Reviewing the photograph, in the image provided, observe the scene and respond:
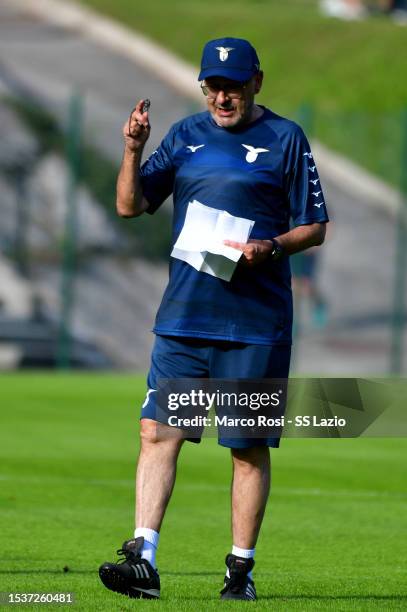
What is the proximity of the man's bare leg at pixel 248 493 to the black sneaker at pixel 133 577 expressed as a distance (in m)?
0.42

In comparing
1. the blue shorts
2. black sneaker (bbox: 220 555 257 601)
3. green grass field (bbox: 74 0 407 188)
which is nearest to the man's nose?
the blue shorts

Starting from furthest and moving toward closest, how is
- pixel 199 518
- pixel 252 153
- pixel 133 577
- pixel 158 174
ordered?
pixel 199 518 < pixel 158 174 < pixel 252 153 < pixel 133 577

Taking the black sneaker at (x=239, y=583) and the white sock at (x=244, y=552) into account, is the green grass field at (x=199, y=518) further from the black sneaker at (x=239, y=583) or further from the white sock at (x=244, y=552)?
the white sock at (x=244, y=552)

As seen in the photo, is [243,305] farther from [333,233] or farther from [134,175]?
[333,233]

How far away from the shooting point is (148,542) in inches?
241

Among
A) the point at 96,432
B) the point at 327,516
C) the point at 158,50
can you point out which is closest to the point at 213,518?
the point at 327,516

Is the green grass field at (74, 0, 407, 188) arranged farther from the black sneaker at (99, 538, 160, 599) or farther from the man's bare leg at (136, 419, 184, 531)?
the black sneaker at (99, 538, 160, 599)

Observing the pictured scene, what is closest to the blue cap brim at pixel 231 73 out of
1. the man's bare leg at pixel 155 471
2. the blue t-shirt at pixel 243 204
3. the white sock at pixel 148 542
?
the blue t-shirt at pixel 243 204

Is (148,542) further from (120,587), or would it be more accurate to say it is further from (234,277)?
(234,277)

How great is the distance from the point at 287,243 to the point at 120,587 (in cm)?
146

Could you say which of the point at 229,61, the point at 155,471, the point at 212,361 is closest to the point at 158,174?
the point at 229,61

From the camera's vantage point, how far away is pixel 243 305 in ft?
20.6

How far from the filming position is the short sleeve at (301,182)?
6262mm

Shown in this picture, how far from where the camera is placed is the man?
620cm
